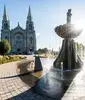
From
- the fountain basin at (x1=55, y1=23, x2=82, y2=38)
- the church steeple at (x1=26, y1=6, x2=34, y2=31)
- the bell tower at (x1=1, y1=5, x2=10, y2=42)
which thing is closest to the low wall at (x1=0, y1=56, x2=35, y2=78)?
the fountain basin at (x1=55, y1=23, x2=82, y2=38)

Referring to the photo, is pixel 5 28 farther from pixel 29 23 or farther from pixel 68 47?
pixel 68 47

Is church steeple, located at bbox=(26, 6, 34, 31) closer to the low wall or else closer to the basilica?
the basilica

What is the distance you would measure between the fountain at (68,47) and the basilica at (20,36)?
64.0m

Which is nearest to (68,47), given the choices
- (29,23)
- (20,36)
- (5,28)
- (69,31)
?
(69,31)

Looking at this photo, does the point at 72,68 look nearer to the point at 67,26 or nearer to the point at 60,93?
the point at 67,26

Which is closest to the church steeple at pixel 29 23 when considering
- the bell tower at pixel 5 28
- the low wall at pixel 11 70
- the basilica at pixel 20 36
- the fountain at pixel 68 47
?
the basilica at pixel 20 36

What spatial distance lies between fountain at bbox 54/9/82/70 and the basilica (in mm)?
64002

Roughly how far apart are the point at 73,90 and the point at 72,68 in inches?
204

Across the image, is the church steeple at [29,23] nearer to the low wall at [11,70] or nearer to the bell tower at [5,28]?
the bell tower at [5,28]

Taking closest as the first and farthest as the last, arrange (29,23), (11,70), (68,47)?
1. (68,47)
2. (11,70)
3. (29,23)

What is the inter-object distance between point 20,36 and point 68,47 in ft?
224

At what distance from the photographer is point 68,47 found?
12.1m

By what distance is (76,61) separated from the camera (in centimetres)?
1200

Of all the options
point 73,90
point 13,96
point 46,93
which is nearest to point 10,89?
point 13,96
